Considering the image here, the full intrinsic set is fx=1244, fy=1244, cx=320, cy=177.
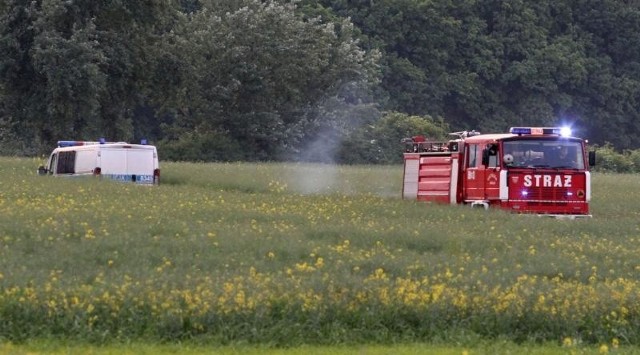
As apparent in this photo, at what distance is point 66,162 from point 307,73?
99.2 ft

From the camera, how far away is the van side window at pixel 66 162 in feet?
129

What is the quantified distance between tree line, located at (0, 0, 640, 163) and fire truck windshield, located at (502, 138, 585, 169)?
1051 inches

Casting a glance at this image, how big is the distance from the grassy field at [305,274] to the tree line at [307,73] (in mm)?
27052

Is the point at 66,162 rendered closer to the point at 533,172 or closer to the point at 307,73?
the point at 533,172

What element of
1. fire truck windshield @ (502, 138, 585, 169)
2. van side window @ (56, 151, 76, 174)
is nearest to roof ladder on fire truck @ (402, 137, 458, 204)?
fire truck windshield @ (502, 138, 585, 169)

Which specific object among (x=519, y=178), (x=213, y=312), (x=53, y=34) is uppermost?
(x=53, y=34)

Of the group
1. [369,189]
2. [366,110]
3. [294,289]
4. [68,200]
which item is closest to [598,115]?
[366,110]

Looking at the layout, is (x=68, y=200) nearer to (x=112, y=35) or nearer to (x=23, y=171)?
(x=23, y=171)

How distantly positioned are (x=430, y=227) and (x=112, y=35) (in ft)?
111

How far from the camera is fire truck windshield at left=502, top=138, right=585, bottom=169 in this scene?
30312 millimetres

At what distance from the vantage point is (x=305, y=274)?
57.9 ft

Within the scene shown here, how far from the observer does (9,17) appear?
5525 centimetres

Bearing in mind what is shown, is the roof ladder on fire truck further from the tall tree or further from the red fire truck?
the tall tree

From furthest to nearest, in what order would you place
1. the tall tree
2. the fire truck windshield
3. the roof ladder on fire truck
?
1. the tall tree
2. the roof ladder on fire truck
3. the fire truck windshield
